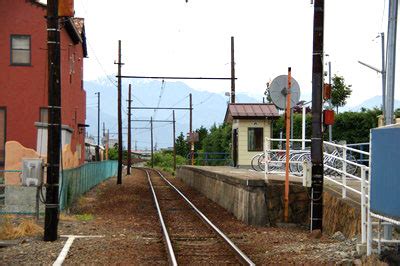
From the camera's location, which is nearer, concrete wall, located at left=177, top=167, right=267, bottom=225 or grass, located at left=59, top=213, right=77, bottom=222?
concrete wall, located at left=177, top=167, right=267, bottom=225

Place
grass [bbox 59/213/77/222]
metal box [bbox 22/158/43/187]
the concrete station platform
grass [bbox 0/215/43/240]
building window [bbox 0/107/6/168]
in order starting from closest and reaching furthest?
the concrete station platform < grass [bbox 0/215/43/240] < metal box [bbox 22/158/43/187] < grass [bbox 59/213/77/222] < building window [bbox 0/107/6/168]

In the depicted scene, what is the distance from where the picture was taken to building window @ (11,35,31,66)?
28.4 metres

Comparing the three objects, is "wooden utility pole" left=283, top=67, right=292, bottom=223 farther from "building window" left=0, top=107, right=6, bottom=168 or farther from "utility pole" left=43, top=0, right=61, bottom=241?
"building window" left=0, top=107, right=6, bottom=168

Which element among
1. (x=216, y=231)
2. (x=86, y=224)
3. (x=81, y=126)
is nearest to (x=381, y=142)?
(x=216, y=231)

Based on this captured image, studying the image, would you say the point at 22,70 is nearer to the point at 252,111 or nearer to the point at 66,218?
the point at 252,111

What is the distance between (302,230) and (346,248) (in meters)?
3.90

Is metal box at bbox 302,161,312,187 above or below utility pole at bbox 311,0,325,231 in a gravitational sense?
below

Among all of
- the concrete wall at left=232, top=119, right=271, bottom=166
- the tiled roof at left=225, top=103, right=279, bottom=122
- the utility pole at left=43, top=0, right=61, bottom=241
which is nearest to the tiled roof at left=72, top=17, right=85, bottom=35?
the tiled roof at left=225, top=103, right=279, bottom=122

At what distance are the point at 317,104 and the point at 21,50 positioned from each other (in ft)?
62.6

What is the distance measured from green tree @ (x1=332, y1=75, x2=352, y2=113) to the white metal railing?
97.1ft

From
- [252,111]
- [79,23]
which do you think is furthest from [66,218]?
[79,23]

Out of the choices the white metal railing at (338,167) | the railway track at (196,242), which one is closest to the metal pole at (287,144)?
the white metal railing at (338,167)

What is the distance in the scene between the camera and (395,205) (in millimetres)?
7934

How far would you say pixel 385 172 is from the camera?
27.4 ft
